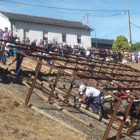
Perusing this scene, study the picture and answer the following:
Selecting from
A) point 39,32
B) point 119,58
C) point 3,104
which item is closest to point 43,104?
point 3,104

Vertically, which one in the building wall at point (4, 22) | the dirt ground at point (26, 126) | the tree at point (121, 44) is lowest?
the dirt ground at point (26, 126)

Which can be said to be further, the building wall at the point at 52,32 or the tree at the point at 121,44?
the tree at the point at 121,44

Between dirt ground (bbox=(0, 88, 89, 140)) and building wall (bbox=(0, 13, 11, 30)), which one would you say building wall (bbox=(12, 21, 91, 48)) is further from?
dirt ground (bbox=(0, 88, 89, 140))

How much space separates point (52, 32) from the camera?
35.2 metres

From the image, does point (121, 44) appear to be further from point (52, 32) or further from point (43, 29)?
point (43, 29)

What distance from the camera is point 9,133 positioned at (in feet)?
19.9

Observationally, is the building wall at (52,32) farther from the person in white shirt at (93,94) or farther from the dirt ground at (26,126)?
the dirt ground at (26,126)

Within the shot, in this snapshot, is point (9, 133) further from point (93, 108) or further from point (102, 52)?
point (102, 52)

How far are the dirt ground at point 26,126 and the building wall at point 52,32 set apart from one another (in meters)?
25.2

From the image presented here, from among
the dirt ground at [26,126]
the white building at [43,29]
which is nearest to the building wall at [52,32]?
the white building at [43,29]

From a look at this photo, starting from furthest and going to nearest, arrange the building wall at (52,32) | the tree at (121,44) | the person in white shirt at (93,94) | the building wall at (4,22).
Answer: the tree at (121,44) → the building wall at (52,32) → the building wall at (4,22) → the person in white shirt at (93,94)

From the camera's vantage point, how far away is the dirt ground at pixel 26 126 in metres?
6.18

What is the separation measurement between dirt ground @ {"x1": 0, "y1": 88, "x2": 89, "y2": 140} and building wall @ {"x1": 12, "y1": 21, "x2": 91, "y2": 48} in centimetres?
2523

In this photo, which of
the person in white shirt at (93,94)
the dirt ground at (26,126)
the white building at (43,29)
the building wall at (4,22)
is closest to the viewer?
the dirt ground at (26,126)
